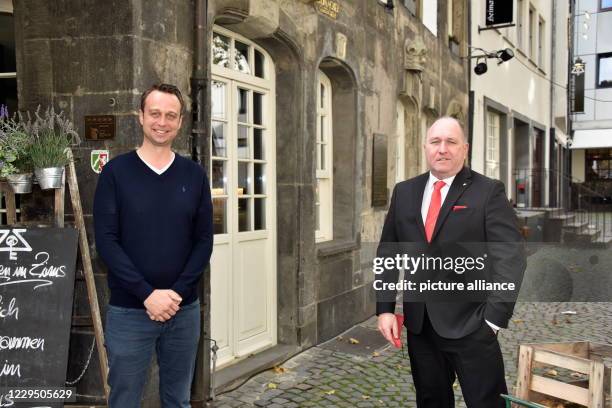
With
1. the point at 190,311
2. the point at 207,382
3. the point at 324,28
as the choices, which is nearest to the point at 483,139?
the point at 324,28

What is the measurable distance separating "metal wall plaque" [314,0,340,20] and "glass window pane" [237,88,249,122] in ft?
4.29

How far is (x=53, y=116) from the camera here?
13.4ft

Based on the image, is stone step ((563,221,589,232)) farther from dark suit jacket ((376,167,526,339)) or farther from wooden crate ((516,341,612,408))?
dark suit jacket ((376,167,526,339))

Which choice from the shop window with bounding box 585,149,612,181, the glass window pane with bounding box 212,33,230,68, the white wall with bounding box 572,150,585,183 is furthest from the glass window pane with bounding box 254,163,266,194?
the shop window with bounding box 585,149,612,181

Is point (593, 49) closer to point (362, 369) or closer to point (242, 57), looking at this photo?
point (242, 57)

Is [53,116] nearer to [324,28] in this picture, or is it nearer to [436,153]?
[436,153]

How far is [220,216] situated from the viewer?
548 centimetres

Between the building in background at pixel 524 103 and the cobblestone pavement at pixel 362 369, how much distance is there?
258 inches

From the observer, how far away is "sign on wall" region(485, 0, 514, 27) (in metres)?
13.5

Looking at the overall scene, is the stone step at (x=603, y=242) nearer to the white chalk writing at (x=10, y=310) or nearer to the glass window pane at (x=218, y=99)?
the glass window pane at (x=218, y=99)

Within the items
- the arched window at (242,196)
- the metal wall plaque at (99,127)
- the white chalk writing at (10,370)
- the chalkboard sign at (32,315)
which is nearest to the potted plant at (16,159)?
the chalkboard sign at (32,315)

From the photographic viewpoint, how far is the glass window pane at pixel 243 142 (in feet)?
18.8

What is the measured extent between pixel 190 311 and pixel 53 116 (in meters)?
1.74

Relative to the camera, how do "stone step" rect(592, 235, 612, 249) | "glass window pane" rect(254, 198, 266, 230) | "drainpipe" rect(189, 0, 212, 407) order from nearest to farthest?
"drainpipe" rect(189, 0, 212, 407) → "glass window pane" rect(254, 198, 266, 230) → "stone step" rect(592, 235, 612, 249)
